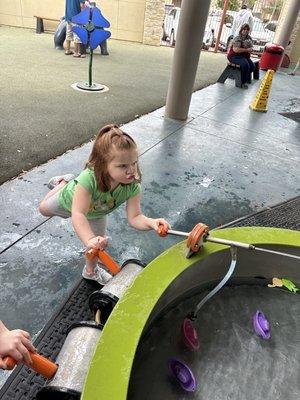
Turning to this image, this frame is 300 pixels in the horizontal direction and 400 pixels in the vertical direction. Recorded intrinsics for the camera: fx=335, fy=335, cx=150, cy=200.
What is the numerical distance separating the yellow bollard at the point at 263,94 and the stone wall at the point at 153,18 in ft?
22.7

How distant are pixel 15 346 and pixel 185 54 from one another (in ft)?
14.1

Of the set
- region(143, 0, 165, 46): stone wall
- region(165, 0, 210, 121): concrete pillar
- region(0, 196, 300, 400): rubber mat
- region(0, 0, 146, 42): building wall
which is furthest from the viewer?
region(0, 0, 146, 42): building wall

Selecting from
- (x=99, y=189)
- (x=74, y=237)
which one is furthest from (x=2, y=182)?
(x=99, y=189)

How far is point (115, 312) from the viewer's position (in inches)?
50.6

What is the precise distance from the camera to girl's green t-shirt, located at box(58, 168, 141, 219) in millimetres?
1685

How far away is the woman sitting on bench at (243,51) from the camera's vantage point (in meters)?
6.78

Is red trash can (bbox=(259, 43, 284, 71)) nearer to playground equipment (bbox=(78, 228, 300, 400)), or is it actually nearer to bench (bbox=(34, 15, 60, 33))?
bench (bbox=(34, 15, 60, 33))

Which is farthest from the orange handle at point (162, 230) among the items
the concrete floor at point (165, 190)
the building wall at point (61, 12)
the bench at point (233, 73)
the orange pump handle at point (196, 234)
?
the building wall at point (61, 12)

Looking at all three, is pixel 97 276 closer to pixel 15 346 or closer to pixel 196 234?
pixel 196 234

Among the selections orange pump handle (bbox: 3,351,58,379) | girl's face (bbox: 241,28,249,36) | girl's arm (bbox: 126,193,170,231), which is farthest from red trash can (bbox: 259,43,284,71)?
orange pump handle (bbox: 3,351,58,379)

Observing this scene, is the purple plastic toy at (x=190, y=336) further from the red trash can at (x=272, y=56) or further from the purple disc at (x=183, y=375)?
the red trash can at (x=272, y=56)

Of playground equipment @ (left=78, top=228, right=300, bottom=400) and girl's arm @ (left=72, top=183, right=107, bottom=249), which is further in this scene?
girl's arm @ (left=72, top=183, right=107, bottom=249)

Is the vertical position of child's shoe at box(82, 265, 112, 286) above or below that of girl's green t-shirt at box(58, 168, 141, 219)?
below

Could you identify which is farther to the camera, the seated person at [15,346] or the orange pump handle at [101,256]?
the orange pump handle at [101,256]
